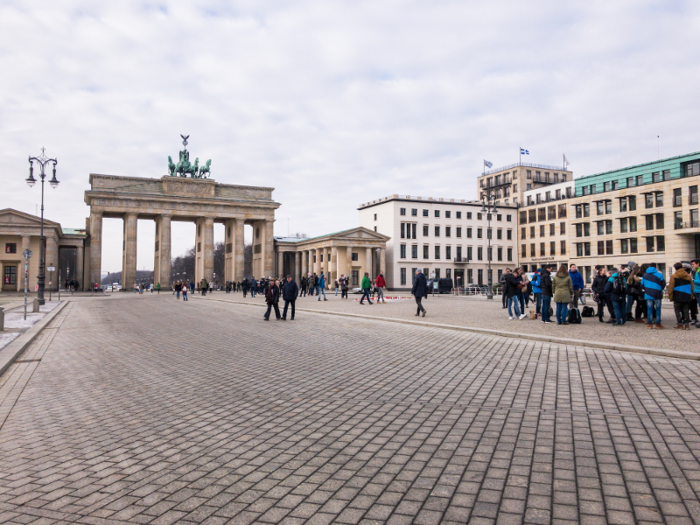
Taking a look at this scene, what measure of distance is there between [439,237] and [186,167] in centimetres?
4329

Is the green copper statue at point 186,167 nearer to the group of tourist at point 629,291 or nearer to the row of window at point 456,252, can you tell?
the row of window at point 456,252

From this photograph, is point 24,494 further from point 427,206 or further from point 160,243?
point 427,206

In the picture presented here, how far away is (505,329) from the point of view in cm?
1513

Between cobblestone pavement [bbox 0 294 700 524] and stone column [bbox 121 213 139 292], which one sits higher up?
stone column [bbox 121 213 139 292]

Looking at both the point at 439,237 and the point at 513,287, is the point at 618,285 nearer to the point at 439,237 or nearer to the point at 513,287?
the point at 513,287

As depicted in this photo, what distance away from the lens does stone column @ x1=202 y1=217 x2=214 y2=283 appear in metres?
77.3

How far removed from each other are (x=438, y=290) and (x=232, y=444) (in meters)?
52.5

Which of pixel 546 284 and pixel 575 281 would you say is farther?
pixel 575 281

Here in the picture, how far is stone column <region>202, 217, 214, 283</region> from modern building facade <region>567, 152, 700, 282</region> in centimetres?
5659

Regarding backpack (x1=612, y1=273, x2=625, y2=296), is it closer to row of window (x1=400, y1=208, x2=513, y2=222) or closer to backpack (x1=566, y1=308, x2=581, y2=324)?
backpack (x1=566, y1=308, x2=581, y2=324)

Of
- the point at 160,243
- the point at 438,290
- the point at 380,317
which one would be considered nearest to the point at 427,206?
the point at 438,290

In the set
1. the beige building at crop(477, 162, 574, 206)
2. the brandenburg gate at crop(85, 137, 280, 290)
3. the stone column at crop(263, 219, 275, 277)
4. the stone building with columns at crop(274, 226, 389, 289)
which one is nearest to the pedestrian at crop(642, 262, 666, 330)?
the stone building with columns at crop(274, 226, 389, 289)

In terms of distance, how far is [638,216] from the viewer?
71562 mm

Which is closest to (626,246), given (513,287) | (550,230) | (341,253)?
(550,230)
